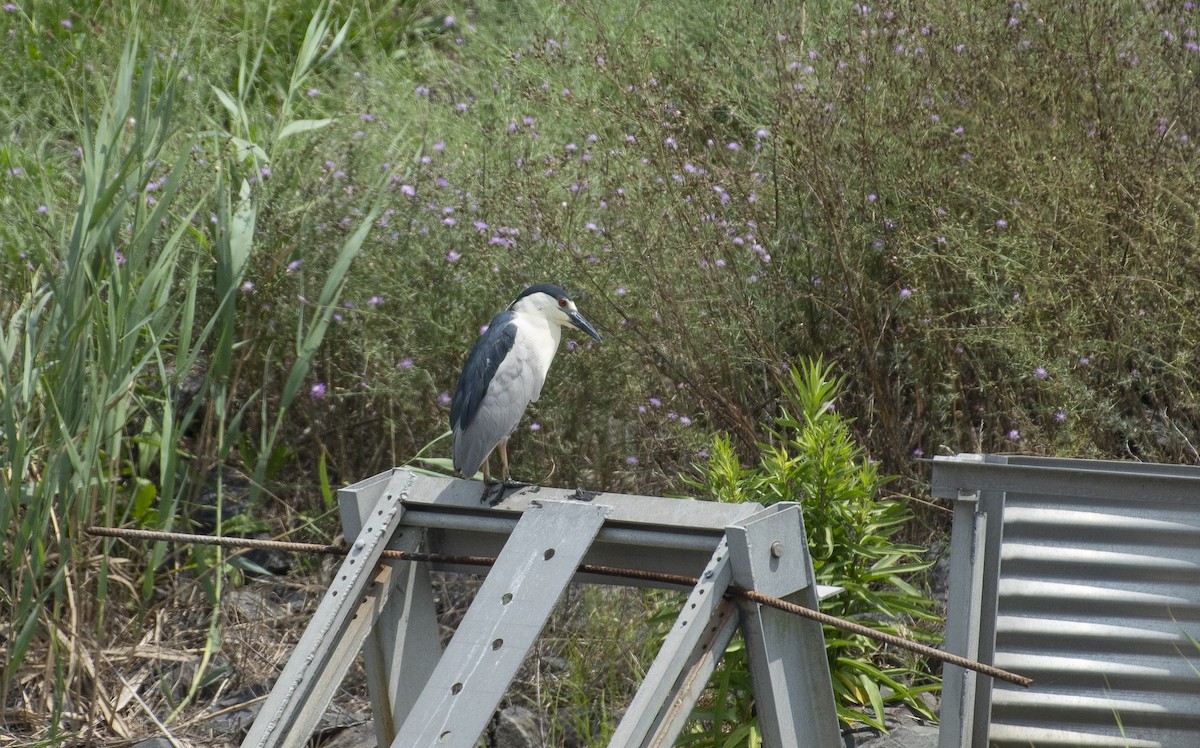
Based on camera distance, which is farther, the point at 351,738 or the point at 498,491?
the point at 351,738

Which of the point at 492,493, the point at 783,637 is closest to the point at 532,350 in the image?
the point at 492,493

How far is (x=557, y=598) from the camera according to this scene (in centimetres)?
177

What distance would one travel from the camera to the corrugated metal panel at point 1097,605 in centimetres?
197

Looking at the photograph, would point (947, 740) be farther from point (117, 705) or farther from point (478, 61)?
point (478, 61)

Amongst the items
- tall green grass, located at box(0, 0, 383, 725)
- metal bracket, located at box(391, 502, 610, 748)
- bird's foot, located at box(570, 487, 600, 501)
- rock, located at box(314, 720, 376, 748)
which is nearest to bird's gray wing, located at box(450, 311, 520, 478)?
tall green grass, located at box(0, 0, 383, 725)

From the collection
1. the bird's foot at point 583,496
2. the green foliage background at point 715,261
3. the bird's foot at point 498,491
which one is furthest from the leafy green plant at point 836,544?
the green foliage background at point 715,261

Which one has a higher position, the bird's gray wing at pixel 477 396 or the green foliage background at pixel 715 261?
the green foliage background at pixel 715 261

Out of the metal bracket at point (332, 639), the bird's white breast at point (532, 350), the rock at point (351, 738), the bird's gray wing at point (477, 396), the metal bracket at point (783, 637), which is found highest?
the bird's white breast at point (532, 350)

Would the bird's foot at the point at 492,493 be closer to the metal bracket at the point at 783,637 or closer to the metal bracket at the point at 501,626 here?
the metal bracket at the point at 501,626

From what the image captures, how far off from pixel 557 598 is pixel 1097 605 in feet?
3.03

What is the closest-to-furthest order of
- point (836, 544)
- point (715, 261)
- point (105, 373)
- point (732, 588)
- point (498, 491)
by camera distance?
point (732, 588), point (498, 491), point (836, 544), point (105, 373), point (715, 261)

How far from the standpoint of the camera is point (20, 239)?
3.84 meters

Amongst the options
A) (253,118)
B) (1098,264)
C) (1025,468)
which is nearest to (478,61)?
(253,118)

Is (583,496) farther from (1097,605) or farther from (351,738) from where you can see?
(351,738)
